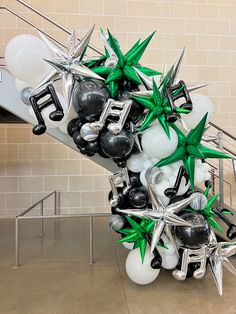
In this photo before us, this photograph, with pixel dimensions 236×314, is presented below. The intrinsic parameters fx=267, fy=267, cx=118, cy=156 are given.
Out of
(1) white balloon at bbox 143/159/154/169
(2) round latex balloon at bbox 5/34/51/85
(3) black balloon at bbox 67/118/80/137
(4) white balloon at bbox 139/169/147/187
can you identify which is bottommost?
(4) white balloon at bbox 139/169/147/187

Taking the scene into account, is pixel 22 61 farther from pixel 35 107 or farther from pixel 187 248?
pixel 187 248

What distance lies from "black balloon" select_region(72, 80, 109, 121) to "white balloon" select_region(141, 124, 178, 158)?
354 mm

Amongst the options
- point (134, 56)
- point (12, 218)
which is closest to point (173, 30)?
point (134, 56)

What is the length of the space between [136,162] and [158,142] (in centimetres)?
27

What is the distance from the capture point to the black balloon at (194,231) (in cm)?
176

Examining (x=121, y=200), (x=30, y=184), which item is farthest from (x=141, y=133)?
(x=30, y=184)

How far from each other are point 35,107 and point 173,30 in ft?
11.3

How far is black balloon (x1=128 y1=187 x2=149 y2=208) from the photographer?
185 cm

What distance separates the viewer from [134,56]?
1.70 metres

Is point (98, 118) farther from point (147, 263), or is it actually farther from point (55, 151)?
point (55, 151)

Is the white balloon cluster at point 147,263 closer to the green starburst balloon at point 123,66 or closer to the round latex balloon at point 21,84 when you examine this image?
the green starburst balloon at point 123,66

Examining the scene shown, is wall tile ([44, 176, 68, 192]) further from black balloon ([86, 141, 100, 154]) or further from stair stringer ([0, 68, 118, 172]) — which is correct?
black balloon ([86, 141, 100, 154])

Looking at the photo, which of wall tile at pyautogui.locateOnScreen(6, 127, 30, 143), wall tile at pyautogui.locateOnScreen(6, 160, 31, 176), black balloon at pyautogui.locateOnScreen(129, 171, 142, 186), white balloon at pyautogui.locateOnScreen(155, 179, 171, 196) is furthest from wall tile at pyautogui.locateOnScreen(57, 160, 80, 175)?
white balloon at pyautogui.locateOnScreen(155, 179, 171, 196)

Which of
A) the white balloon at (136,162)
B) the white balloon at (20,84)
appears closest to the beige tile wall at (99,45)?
the white balloon at (20,84)
